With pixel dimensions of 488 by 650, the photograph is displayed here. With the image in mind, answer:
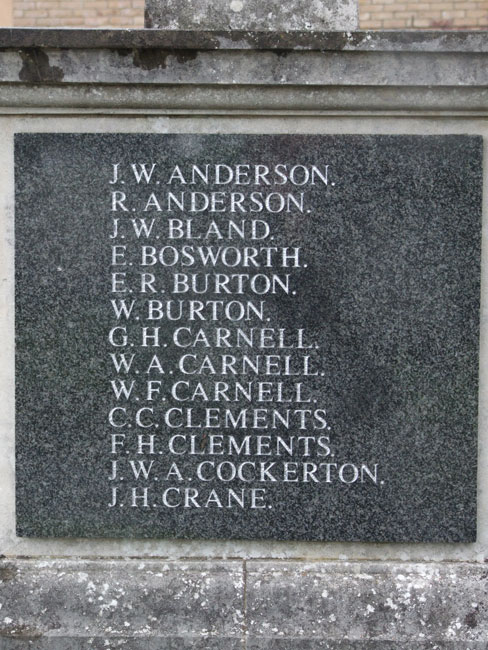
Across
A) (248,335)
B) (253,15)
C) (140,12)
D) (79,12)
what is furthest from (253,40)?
(79,12)

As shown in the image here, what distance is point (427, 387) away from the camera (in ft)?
10.2

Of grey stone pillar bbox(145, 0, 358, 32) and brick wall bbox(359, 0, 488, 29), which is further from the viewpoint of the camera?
brick wall bbox(359, 0, 488, 29)

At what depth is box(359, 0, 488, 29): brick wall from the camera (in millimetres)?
8000

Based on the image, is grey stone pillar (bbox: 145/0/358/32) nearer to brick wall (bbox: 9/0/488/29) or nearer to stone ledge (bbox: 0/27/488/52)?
stone ledge (bbox: 0/27/488/52)

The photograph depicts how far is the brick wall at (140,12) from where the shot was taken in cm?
801

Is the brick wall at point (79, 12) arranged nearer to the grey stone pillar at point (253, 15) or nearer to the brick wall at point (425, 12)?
the brick wall at point (425, 12)

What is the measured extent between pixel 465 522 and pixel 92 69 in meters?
2.23

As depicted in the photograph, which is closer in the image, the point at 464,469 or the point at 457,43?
the point at 457,43

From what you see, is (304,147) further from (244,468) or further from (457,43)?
(244,468)

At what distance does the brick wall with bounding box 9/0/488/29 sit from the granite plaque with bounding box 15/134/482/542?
546 cm

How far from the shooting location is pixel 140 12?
8.06 metres

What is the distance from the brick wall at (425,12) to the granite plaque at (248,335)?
218 inches

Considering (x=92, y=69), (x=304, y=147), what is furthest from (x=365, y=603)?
(x=92, y=69)

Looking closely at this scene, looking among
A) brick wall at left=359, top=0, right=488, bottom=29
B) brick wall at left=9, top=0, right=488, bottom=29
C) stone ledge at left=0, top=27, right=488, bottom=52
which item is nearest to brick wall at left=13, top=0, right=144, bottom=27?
brick wall at left=9, top=0, right=488, bottom=29
